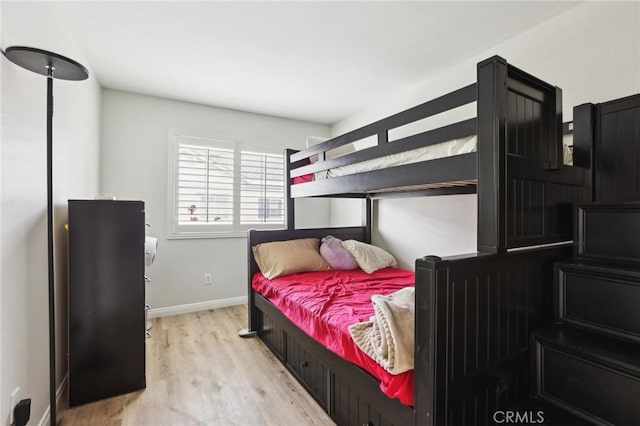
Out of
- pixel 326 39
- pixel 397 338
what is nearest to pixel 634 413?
pixel 397 338

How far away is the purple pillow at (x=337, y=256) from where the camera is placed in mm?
2980

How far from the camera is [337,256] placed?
300cm

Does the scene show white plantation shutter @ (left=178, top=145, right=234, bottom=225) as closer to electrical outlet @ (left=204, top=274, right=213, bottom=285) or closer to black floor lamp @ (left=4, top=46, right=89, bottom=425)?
electrical outlet @ (left=204, top=274, right=213, bottom=285)

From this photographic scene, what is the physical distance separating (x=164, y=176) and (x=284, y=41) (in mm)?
2001

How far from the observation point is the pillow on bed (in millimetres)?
2959

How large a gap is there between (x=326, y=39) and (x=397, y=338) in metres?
2.09

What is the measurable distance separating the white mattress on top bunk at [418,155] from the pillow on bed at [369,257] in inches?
42.6

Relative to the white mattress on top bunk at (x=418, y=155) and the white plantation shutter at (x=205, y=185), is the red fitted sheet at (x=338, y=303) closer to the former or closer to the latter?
the white mattress on top bunk at (x=418, y=155)

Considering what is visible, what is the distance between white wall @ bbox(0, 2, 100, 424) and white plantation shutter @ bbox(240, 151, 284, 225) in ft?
6.21

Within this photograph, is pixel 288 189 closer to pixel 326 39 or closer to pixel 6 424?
pixel 326 39

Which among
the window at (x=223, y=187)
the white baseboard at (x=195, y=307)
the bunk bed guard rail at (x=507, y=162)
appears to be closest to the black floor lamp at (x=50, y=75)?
the bunk bed guard rail at (x=507, y=162)

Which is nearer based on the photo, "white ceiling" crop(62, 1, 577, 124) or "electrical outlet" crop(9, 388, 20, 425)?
"electrical outlet" crop(9, 388, 20, 425)

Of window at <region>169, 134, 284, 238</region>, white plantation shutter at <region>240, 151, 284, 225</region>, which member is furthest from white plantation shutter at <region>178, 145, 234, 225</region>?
white plantation shutter at <region>240, 151, 284, 225</region>

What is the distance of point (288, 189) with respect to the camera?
298 centimetres
